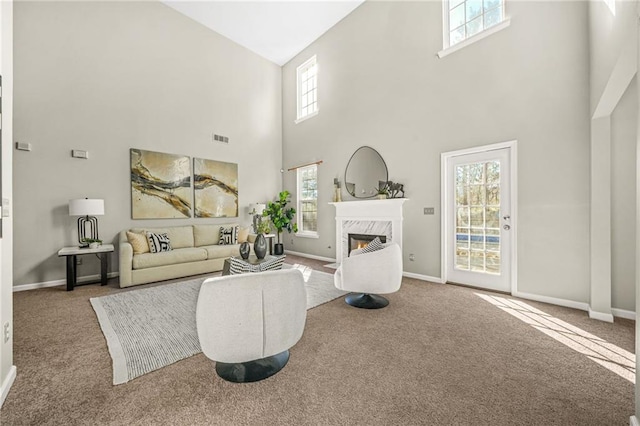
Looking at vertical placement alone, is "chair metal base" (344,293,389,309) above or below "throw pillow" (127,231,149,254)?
below

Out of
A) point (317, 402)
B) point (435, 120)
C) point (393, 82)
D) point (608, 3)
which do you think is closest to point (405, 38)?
point (393, 82)

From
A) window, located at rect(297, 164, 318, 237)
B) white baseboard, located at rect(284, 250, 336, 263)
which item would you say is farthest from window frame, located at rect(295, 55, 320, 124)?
white baseboard, located at rect(284, 250, 336, 263)

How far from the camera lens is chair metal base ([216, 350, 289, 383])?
1710 millimetres

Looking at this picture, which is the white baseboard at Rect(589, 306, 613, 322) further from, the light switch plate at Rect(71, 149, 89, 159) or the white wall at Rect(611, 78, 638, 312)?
the light switch plate at Rect(71, 149, 89, 159)

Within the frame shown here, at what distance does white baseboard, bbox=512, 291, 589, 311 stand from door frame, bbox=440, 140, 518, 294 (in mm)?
91

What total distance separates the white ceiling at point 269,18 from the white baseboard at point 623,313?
20.0 feet

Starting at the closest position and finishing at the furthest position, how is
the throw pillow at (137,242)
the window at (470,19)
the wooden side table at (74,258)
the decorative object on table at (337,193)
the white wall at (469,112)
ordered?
the white wall at (469,112)
the window at (470,19)
the wooden side table at (74,258)
the throw pillow at (137,242)
the decorative object on table at (337,193)

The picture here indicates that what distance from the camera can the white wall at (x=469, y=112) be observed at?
2928 mm

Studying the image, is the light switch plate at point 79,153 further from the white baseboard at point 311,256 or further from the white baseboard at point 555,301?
the white baseboard at point 555,301

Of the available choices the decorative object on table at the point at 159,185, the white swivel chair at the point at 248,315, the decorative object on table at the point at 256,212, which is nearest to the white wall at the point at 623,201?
the white swivel chair at the point at 248,315

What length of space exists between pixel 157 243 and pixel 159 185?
1.27m

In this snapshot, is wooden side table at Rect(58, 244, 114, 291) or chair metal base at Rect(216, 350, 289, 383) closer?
chair metal base at Rect(216, 350, 289, 383)

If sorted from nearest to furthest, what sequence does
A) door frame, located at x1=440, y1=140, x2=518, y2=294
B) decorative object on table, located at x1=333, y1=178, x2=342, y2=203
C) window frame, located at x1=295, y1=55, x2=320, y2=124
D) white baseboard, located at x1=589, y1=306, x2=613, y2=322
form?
1. white baseboard, located at x1=589, y1=306, x2=613, y2=322
2. door frame, located at x1=440, y1=140, x2=518, y2=294
3. decorative object on table, located at x1=333, y1=178, x2=342, y2=203
4. window frame, located at x1=295, y1=55, x2=320, y2=124

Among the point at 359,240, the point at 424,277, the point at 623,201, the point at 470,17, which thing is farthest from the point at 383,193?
the point at 470,17
